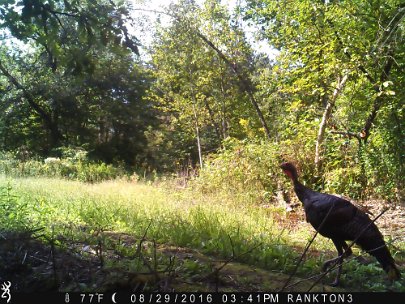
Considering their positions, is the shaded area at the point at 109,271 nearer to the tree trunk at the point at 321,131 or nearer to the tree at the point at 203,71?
the tree trunk at the point at 321,131

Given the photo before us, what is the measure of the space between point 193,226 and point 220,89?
1231 cm

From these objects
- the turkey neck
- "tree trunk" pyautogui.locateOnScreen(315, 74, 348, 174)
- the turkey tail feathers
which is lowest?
the turkey tail feathers

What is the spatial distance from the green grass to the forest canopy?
75.9 inches

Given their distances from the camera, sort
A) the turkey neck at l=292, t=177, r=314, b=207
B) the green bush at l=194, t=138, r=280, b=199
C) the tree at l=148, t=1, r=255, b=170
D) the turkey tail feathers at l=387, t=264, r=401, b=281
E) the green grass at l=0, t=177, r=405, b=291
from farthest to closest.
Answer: the tree at l=148, t=1, r=255, b=170 < the green bush at l=194, t=138, r=280, b=199 < the green grass at l=0, t=177, r=405, b=291 < the turkey neck at l=292, t=177, r=314, b=207 < the turkey tail feathers at l=387, t=264, r=401, b=281

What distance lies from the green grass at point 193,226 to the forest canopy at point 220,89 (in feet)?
6.33

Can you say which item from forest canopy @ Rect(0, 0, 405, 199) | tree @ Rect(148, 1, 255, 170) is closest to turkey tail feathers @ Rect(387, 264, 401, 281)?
forest canopy @ Rect(0, 0, 405, 199)

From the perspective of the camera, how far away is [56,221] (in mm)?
5121

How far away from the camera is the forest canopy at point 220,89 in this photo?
13.3ft

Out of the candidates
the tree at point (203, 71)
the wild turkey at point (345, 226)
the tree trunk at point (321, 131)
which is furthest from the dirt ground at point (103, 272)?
the tree at point (203, 71)

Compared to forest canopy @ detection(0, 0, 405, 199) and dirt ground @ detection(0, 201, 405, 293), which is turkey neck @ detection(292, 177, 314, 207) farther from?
forest canopy @ detection(0, 0, 405, 199)

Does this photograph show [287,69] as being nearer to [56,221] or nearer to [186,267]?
[56,221]

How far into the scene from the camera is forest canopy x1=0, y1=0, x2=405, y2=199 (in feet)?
13.3

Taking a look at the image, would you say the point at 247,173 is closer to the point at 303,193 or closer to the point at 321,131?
the point at 321,131

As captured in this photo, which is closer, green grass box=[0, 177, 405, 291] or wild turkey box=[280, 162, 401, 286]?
wild turkey box=[280, 162, 401, 286]
